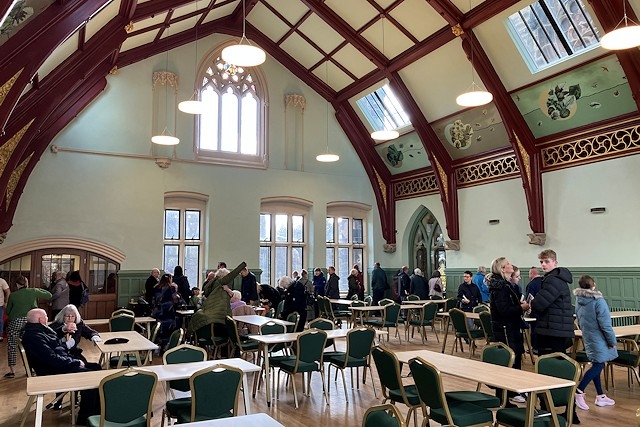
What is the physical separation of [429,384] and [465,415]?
1.16ft

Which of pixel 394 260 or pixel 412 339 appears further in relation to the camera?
pixel 394 260

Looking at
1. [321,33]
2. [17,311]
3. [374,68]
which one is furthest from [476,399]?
[321,33]

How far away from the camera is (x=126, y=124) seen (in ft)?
41.6

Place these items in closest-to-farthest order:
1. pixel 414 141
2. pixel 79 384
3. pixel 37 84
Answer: pixel 79 384 → pixel 37 84 → pixel 414 141

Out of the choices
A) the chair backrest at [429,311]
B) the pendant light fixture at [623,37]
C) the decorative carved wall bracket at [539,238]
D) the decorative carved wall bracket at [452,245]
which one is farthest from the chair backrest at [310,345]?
the decorative carved wall bracket at [452,245]

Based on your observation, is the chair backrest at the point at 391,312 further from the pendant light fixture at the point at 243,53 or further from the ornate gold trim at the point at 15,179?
the ornate gold trim at the point at 15,179

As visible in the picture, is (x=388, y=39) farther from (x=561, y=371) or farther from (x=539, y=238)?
(x=561, y=371)

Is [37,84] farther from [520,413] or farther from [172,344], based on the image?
[520,413]

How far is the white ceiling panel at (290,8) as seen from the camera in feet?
40.9

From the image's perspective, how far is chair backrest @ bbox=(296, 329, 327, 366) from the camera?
584 centimetres

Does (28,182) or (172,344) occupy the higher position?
(28,182)

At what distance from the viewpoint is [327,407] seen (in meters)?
5.84

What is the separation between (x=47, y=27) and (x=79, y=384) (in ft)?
13.9

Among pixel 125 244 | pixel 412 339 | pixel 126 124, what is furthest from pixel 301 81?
pixel 412 339
